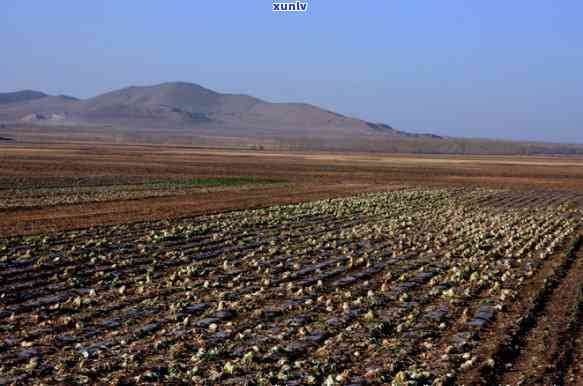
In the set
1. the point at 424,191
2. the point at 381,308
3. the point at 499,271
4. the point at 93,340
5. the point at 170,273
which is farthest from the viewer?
A: the point at 424,191

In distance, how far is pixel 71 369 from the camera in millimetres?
9102

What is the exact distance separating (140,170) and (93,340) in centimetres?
4708

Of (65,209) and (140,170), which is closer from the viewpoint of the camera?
(65,209)

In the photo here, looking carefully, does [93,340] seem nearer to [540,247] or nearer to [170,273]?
[170,273]

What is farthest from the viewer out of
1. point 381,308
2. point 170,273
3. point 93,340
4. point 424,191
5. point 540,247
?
point 424,191

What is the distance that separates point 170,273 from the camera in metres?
15.5

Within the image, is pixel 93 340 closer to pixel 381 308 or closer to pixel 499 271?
pixel 381 308

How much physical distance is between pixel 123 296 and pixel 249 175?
43.0 meters

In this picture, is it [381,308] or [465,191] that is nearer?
[381,308]

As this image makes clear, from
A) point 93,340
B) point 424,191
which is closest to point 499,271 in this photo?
point 93,340

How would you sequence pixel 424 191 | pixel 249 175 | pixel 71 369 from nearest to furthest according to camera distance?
pixel 71 369, pixel 424 191, pixel 249 175

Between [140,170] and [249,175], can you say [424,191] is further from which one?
[140,170]

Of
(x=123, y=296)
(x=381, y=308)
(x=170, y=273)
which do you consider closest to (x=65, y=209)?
(x=170, y=273)

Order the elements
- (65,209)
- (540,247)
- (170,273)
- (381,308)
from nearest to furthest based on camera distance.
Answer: (381,308) → (170,273) → (540,247) → (65,209)
